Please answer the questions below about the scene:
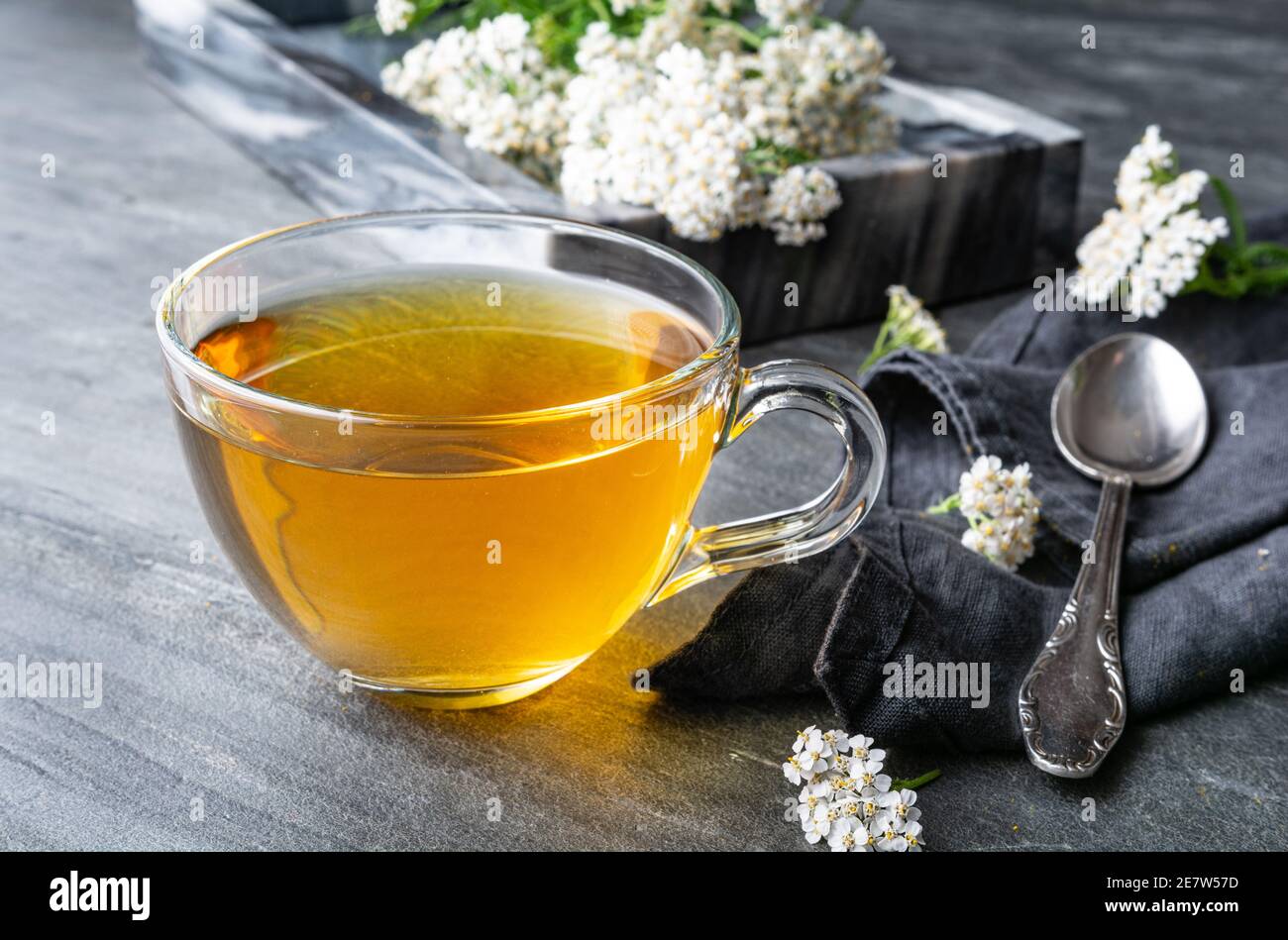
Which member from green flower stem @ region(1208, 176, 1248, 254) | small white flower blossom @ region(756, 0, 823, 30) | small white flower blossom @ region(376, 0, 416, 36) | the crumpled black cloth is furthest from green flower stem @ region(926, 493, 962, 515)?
small white flower blossom @ region(376, 0, 416, 36)

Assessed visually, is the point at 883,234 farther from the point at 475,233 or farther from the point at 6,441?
the point at 6,441

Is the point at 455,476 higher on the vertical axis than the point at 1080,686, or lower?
higher

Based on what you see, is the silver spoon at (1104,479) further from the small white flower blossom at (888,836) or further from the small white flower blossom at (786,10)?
the small white flower blossom at (786,10)

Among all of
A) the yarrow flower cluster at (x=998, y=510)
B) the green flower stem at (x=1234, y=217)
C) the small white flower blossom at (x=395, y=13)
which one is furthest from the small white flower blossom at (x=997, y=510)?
the small white flower blossom at (x=395, y=13)

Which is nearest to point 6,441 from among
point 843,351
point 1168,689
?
point 843,351

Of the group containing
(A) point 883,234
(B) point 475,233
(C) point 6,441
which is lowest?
(C) point 6,441

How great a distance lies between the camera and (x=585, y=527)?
603 millimetres

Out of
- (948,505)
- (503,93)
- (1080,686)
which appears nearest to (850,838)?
(1080,686)

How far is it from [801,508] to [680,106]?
0.48 metres

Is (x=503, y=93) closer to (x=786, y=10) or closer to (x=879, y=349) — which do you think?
(x=786, y=10)

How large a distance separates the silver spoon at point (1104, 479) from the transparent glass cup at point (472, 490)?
0.14 m

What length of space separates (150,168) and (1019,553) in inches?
39.9

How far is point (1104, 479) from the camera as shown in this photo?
91 centimetres

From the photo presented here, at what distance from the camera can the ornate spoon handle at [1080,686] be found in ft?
2.18
